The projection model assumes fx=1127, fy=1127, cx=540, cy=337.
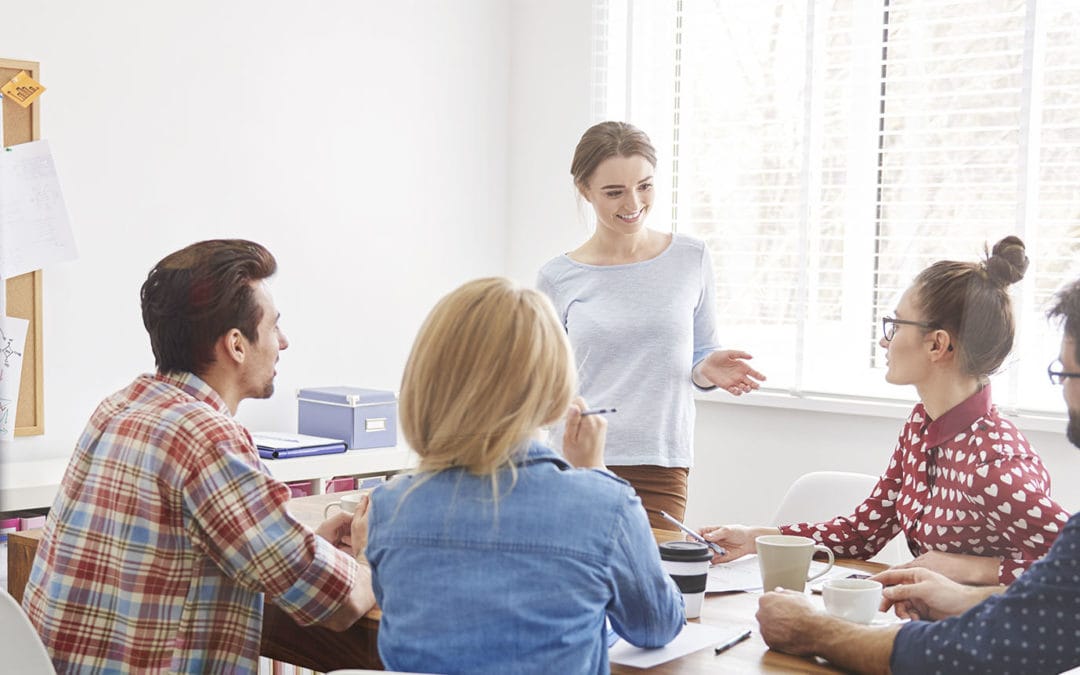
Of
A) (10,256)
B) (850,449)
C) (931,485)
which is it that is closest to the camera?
(931,485)

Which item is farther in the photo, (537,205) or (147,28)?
(537,205)

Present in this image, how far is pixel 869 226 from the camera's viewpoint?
3.53m

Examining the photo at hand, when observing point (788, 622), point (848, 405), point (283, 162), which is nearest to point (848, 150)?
point (848, 405)

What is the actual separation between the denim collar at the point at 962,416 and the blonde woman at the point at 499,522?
28.6 inches

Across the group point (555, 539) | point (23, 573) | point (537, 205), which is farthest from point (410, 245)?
point (555, 539)

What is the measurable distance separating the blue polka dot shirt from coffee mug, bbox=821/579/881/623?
0.13m

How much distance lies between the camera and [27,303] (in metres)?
2.96

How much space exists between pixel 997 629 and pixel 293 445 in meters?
2.22

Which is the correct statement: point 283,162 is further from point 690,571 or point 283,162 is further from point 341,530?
point 690,571

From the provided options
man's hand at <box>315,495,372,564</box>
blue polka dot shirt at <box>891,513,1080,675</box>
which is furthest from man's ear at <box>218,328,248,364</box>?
blue polka dot shirt at <box>891,513,1080,675</box>

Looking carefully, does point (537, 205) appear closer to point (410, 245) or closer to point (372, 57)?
point (410, 245)

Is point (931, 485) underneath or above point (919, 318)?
underneath

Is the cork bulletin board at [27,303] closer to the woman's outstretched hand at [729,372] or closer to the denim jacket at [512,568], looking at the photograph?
the woman's outstretched hand at [729,372]

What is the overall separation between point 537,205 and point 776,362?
107 centimetres
